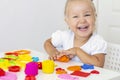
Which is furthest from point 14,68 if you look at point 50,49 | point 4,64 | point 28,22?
point 28,22

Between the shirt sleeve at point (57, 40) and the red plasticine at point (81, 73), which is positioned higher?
the shirt sleeve at point (57, 40)

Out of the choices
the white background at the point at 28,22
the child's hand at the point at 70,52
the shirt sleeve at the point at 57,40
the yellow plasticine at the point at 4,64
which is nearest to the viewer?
the yellow plasticine at the point at 4,64

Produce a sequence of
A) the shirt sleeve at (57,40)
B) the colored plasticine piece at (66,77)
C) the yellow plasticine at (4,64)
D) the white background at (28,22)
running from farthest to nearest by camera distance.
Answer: the white background at (28,22) → the shirt sleeve at (57,40) → the yellow plasticine at (4,64) → the colored plasticine piece at (66,77)

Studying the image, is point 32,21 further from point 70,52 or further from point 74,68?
point 74,68

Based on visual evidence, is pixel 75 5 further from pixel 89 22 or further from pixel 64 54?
pixel 64 54

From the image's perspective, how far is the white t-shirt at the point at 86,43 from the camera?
1143 mm

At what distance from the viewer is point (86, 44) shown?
120cm

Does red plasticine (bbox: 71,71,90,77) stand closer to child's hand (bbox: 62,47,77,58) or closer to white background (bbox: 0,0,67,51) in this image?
child's hand (bbox: 62,47,77,58)

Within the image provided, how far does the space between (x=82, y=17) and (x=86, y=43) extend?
0.13 meters

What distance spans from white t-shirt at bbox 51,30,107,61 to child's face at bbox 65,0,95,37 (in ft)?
0.13

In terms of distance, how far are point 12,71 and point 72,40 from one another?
431 mm

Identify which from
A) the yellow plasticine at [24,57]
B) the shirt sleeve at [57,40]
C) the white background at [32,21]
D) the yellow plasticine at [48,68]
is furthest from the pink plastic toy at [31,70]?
the white background at [32,21]

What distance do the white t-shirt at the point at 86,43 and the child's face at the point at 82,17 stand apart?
0.04 m

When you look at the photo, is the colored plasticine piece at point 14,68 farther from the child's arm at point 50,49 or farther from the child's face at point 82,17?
the child's face at point 82,17
